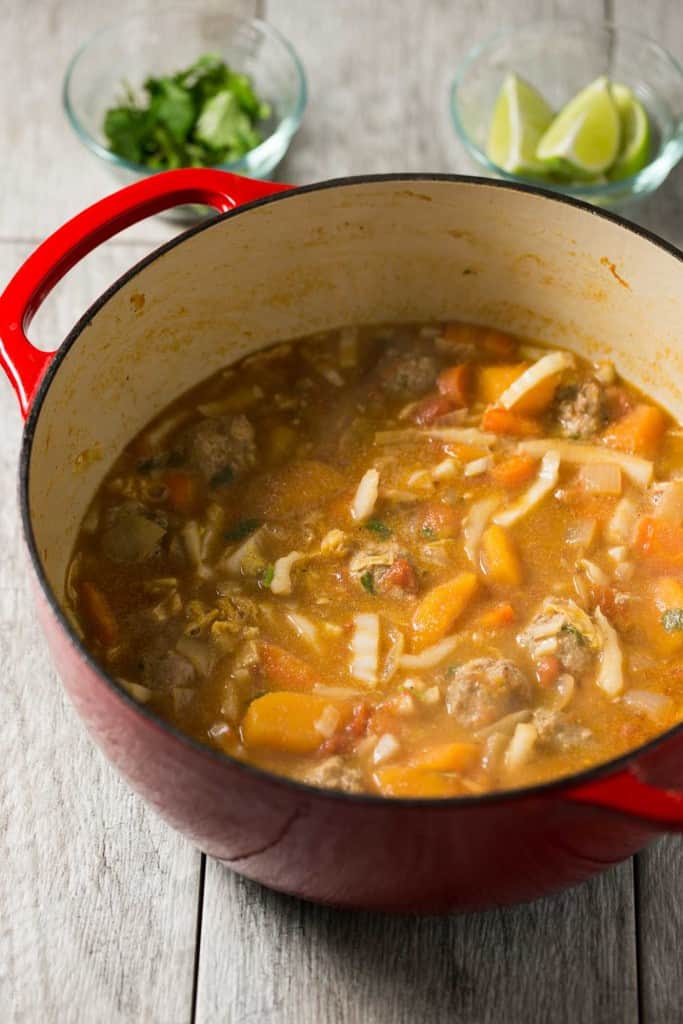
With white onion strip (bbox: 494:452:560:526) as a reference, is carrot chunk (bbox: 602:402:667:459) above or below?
above

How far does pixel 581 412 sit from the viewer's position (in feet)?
11.1

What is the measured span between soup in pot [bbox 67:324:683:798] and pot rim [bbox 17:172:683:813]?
0.32 metres

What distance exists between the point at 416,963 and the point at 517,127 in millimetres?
2408

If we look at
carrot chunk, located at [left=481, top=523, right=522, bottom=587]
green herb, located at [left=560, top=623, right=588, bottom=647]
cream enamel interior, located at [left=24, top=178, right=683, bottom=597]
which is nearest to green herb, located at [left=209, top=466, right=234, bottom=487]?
cream enamel interior, located at [left=24, top=178, right=683, bottom=597]

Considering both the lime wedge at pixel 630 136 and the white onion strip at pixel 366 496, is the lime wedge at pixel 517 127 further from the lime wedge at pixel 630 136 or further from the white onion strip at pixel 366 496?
the white onion strip at pixel 366 496

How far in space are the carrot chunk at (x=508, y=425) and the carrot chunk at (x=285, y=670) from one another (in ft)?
2.64

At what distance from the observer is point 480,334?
11.8ft

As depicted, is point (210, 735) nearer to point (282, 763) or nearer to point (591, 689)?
point (282, 763)

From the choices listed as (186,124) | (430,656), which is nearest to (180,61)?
(186,124)

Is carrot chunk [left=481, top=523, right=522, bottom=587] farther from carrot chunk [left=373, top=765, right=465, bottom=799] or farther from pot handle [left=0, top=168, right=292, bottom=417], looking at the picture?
pot handle [left=0, top=168, right=292, bottom=417]

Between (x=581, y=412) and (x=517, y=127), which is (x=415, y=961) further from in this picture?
(x=517, y=127)

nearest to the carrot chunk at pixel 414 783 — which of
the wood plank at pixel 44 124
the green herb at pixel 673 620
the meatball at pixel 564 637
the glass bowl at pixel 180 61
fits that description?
the meatball at pixel 564 637

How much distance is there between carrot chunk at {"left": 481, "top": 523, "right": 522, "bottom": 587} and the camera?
3.10 m

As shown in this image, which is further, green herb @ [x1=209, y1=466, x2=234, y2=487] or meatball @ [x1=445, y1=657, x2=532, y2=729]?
green herb @ [x1=209, y1=466, x2=234, y2=487]
